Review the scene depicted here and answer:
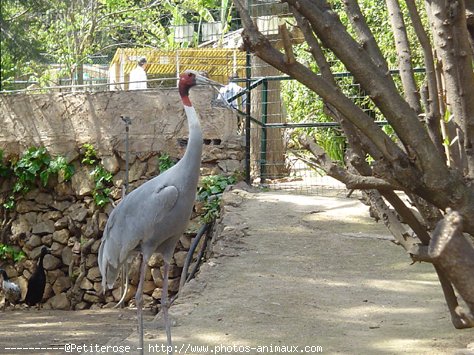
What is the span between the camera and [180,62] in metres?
17.1

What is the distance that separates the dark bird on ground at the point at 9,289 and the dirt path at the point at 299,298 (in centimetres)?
128

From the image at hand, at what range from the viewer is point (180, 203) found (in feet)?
19.8

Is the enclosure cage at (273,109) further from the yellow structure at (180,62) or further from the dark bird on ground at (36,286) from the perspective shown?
the dark bird on ground at (36,286)

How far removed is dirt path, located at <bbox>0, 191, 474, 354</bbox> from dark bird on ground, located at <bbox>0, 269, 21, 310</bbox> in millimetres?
1276

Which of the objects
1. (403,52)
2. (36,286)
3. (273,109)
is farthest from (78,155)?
(403,52)

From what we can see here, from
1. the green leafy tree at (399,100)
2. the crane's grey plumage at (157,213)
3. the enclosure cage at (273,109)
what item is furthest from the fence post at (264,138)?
the green leafy tree at (399,100)

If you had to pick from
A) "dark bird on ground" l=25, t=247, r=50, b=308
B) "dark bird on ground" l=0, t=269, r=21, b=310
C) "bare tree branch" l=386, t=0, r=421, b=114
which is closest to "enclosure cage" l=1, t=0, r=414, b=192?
"dark bird on ground" l=25, t=247, r=50, b=308

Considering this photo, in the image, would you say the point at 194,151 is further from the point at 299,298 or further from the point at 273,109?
the point at 273,109

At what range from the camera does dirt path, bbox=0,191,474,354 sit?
5812mm

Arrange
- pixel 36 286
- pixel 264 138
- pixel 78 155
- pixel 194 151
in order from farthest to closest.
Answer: pixel 264 138
pixel 78 155
pixel 36 286
pixel 194 151

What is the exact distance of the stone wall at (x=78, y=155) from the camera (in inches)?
476

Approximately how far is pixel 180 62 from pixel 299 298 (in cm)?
1079

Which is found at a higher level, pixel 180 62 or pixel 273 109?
pixel 180 62

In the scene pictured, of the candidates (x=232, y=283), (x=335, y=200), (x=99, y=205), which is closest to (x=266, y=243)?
(x=232, y=283)
